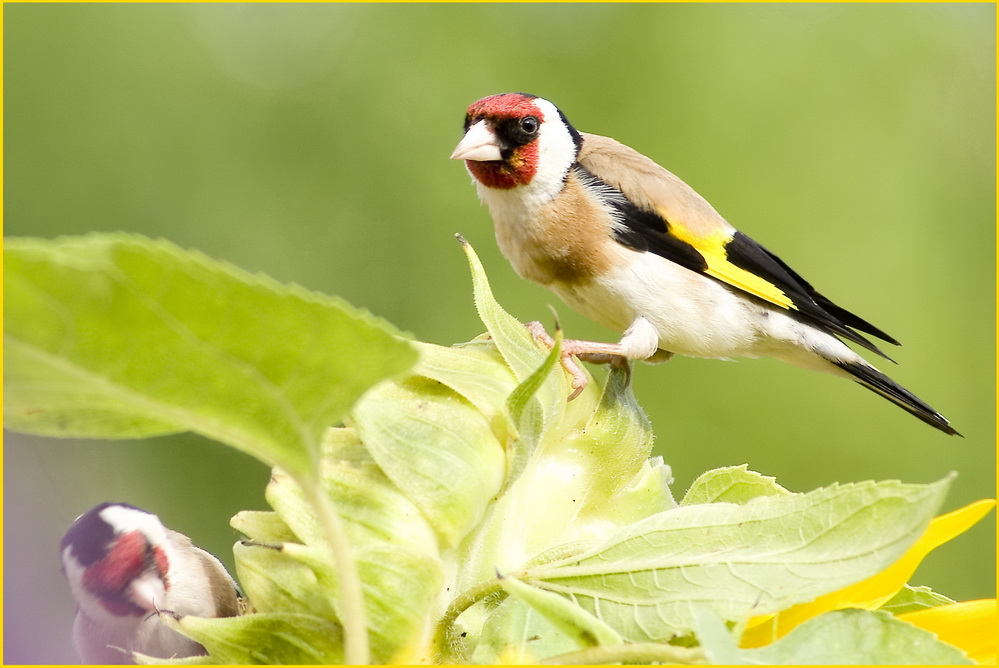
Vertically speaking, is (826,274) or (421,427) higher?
(826,274)

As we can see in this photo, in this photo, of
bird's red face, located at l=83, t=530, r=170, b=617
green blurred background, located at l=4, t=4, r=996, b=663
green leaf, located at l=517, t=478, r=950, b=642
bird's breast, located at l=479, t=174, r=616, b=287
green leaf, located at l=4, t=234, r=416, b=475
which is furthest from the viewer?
green blurred background, located at l=4, t=4, r=996, b=663

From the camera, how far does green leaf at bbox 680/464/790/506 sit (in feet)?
1.98

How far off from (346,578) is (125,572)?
0.68ft

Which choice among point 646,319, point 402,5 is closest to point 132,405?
point 646,319

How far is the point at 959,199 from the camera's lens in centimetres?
445

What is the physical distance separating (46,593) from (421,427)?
1.31 feet

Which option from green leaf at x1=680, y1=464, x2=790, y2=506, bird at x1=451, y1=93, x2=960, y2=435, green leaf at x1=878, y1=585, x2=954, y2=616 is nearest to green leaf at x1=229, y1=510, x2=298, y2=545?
green leaf at x1=680, y1=464, x2=790, y2=506

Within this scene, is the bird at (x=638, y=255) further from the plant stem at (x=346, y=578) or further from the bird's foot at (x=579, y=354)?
the plant stem at (x=346, y=578)

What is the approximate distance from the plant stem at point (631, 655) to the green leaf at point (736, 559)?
7 cm

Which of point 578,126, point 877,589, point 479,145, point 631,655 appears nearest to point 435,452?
point 631,655

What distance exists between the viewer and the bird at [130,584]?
562 millimetres

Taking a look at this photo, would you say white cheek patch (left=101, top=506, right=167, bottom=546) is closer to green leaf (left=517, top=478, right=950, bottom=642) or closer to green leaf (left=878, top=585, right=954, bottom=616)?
green leaf (left=517, top=478, right=950, bottom=642)

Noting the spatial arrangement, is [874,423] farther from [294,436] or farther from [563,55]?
[294,436]

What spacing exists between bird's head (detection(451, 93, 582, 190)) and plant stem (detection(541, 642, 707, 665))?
1147 mm
